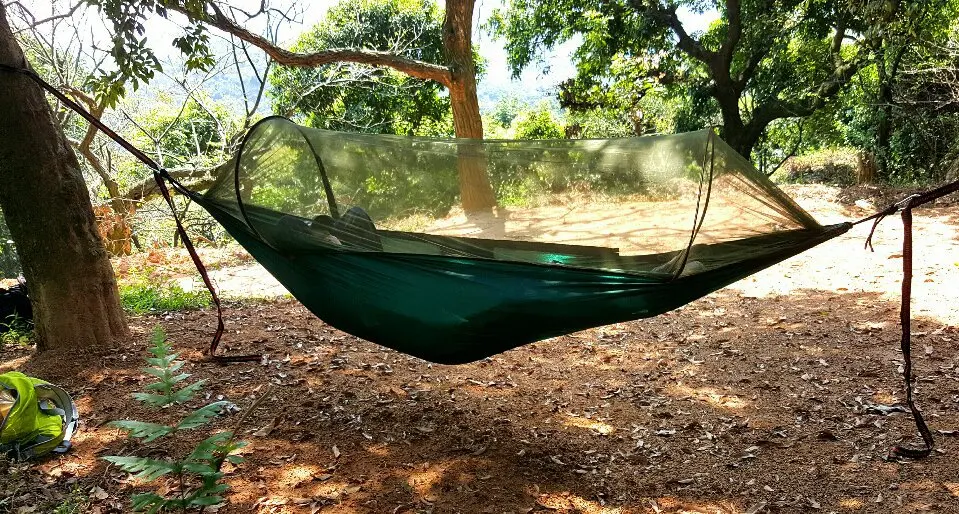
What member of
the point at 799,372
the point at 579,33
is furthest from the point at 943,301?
the point at 579,33

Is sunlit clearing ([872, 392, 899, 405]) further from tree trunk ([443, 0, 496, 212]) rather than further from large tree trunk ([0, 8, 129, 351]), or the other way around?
tree trunk ([443, 0, 496, 212])

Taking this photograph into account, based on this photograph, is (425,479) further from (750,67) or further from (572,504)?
(750,67)

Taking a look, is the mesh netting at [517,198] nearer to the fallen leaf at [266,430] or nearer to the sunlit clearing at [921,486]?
the fallen leaf at [266,430]

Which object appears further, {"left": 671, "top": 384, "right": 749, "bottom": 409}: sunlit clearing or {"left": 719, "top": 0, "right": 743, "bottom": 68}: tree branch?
{"left": 719, "top": 0, "right": 743, "bottom": 68}: tree branch

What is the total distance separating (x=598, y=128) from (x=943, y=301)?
7.42 meters

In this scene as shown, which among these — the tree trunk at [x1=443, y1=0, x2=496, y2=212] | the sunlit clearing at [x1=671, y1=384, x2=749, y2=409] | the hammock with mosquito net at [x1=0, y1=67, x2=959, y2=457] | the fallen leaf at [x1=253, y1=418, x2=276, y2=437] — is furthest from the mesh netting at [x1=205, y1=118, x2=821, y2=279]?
the tree trunk at [x1=443, y1=0, x2=496, y2=212]

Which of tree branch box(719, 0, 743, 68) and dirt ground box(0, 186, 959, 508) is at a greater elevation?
tree branch box(719, 0, 743, 68)

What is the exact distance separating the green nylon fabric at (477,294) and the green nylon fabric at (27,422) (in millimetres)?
737

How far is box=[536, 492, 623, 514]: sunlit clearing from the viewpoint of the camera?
67.1 inches

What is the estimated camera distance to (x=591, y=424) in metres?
2.23

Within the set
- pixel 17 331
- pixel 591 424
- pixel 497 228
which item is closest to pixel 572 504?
pixel 591 424

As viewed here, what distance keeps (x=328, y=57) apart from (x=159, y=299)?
2495 millimetres

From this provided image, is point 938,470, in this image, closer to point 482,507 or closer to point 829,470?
point 829,470

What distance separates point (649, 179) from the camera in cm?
217
